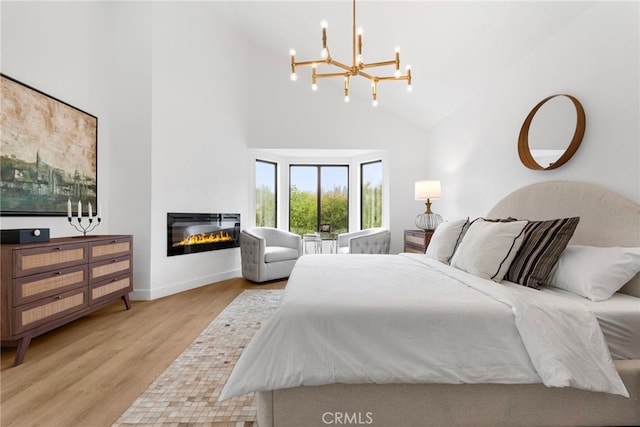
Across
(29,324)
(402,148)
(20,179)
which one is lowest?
(29,324)

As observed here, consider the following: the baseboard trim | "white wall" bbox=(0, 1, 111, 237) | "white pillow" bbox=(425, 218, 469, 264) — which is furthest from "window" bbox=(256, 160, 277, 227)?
"white pillow" bbox=(425, 218, 469, 264)

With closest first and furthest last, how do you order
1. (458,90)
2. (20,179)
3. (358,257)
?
(20,179), (358,257), (458,90)

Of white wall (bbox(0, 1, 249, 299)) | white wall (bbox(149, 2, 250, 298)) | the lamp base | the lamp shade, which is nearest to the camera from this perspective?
white wall (bbox(0, 1, 249, 299))

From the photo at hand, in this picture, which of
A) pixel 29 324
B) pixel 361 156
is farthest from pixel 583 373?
pixel 361 156

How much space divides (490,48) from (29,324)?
167 inches

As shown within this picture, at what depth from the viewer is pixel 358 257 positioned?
112 inches

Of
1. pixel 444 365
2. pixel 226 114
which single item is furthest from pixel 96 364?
pixel 226 114

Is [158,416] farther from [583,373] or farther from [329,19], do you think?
[329,19]

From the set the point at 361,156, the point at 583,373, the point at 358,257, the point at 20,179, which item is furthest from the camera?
the point at 361,156

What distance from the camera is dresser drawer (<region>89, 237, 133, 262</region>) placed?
277 centimetres

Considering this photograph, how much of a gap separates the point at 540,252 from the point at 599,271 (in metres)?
0.29

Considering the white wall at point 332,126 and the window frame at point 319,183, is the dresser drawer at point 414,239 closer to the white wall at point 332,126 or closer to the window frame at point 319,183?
the white wall at point 332,126

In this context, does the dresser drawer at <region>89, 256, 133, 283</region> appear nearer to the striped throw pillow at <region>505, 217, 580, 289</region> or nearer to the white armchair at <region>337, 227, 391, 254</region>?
the white armchair at <region>337, 227, 391, 254</region>

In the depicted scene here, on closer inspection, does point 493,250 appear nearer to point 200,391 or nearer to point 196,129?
point 200,391
